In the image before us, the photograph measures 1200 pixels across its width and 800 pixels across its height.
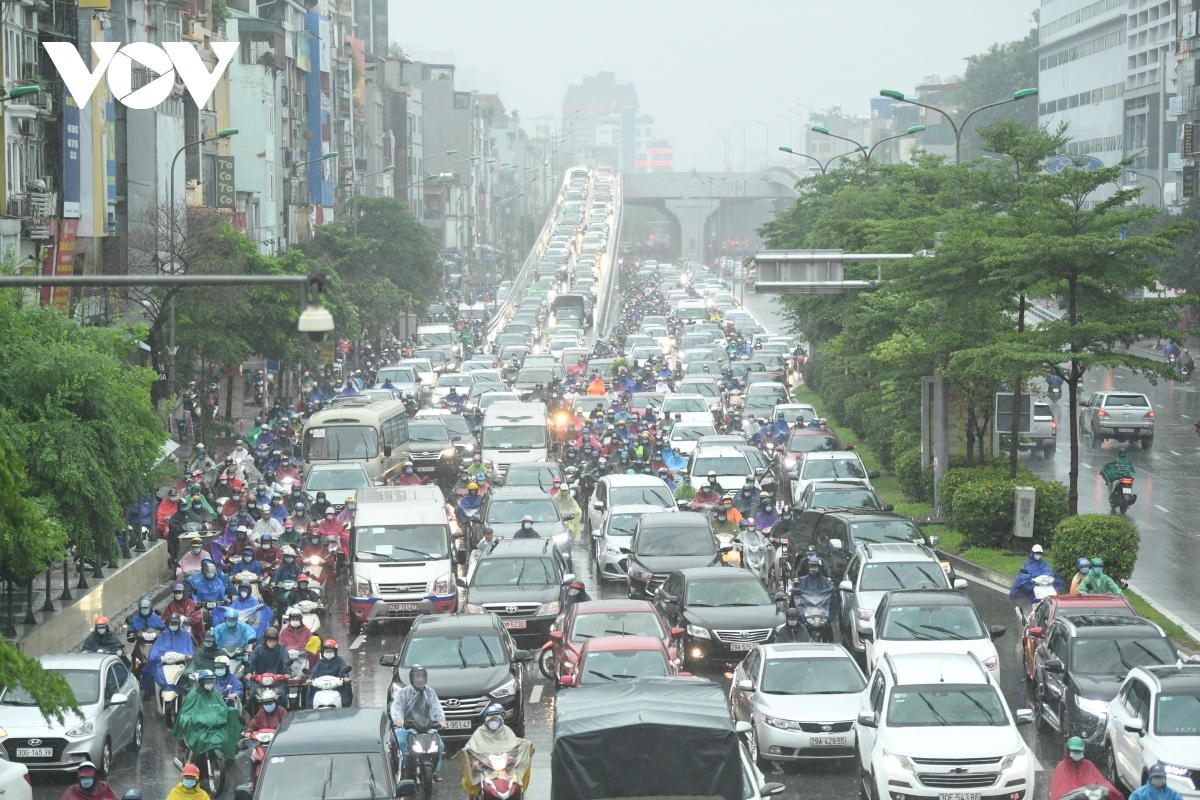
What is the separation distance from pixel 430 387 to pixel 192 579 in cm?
3672

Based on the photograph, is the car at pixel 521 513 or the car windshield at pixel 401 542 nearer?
the car windshield at pixel 401 542

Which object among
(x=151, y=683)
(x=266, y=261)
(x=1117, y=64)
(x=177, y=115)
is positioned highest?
(x=1117, y=64)

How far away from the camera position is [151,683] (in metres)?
22.0

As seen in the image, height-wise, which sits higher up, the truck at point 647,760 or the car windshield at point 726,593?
the truck at point 647,760

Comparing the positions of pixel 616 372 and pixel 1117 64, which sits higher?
pixel 1117 64

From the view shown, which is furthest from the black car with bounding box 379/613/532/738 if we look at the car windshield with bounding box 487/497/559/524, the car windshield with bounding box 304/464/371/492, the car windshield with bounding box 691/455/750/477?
the car windshield with bounding box 691/455/750/477

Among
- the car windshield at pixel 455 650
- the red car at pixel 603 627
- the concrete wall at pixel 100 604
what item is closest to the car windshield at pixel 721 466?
the concrete wall at pixel 100 604

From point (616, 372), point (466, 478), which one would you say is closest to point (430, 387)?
point (616, 372)

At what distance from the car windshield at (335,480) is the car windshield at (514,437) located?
21.5ft

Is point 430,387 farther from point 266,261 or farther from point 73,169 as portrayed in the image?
point 73,169

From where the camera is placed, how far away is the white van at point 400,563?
2602cm

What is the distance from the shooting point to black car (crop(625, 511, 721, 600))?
89.4 feet

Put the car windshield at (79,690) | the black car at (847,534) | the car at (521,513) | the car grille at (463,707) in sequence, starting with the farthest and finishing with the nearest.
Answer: the car at (521,513)
the black car at (847,534)
the car grille at (463,707)
the car windshield at (79,690)

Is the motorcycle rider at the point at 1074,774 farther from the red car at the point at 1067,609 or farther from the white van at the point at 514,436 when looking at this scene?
the white van at the point at 514,436
